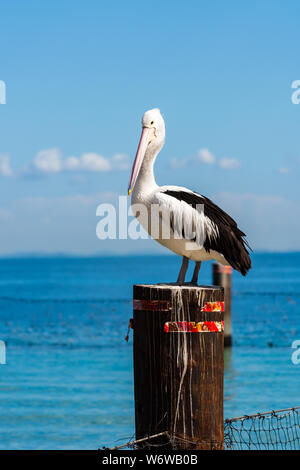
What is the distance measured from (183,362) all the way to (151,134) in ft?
7.55

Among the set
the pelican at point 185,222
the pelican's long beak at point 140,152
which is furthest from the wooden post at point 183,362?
the pelican's long beak at point 140,152

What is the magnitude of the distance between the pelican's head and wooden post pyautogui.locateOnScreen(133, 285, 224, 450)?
1.82m

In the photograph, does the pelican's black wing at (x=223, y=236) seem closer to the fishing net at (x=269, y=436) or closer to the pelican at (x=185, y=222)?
the pelican at (x=185, y=222)

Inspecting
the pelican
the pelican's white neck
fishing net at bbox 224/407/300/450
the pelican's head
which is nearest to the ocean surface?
fishing net at bbox 224/407/300/450

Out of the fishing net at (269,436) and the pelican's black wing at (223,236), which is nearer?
the pelican's black wing at (223,236)

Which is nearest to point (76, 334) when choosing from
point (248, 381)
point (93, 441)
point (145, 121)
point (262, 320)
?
point (262, 320)

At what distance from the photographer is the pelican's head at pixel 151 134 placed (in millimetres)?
5613

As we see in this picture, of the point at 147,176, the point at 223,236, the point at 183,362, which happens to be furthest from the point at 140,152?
the point at 183,362

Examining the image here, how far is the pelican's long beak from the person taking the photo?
5410 millimetres

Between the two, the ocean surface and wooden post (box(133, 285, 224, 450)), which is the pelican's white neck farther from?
the ocean surface

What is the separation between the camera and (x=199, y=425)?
158 inches

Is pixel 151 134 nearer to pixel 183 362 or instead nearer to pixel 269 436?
pixel 183 362

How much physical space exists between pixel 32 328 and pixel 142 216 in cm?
2483
